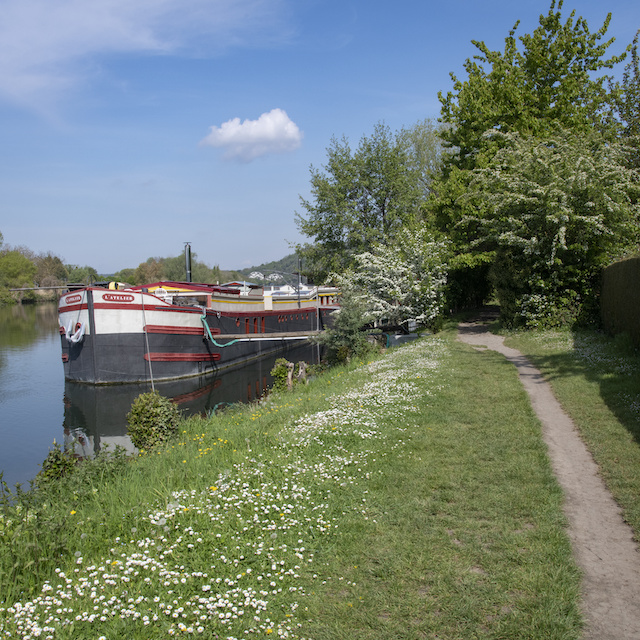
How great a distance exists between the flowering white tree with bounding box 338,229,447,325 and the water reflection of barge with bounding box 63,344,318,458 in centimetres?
633

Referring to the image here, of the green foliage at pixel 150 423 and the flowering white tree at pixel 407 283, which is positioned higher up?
the flowering white tree at pixel 407 283

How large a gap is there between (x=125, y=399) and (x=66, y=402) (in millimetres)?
2460

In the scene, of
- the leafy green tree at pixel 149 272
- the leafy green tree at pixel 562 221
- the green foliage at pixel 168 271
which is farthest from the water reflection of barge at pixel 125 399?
the leafy green tree at pixel 149 272

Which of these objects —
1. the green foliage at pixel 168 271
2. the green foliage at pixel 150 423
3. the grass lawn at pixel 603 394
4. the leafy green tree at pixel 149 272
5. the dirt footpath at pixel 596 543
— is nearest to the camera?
the dirt footpath at pixel 596 543

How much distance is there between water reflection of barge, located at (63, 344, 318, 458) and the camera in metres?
19.0

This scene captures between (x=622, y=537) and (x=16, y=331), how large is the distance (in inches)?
2245

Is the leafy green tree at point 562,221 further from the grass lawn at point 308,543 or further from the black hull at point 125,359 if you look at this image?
the black hull at point 125,359

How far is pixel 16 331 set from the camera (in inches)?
2060

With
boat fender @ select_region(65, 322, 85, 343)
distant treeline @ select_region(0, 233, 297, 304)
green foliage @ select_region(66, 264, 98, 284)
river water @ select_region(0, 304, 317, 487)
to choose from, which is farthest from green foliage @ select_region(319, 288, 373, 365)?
green foliage @ select_region(66, 264, 98, 284)

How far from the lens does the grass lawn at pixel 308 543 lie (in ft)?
14.0

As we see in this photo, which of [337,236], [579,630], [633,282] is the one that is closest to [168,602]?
[579,630]

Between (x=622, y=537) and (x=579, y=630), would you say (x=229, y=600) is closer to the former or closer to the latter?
(x=579, y=630)

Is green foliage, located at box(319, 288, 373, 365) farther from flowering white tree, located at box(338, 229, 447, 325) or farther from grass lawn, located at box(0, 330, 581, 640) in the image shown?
grass lawn, located at box(0, 330, 581, 640)

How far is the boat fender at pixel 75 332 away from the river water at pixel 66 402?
2.38 metres
